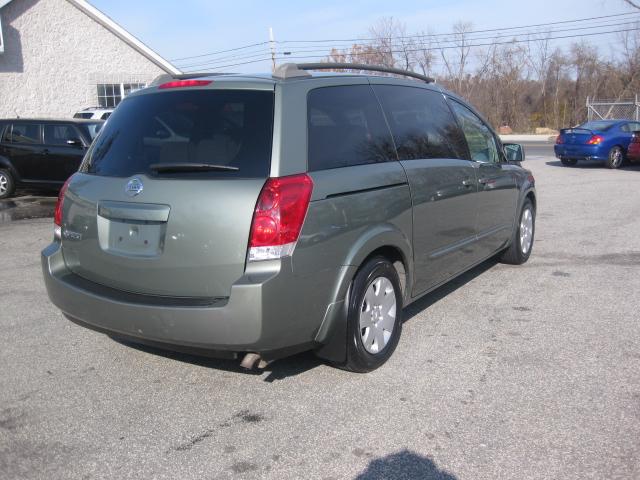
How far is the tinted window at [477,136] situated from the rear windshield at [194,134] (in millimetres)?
2546

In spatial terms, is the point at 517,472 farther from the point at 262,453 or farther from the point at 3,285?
the point at 3,285

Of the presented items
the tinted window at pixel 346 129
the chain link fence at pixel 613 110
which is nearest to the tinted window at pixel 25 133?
the tinted window at pixel 346 129

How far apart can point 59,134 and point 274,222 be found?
423 inches

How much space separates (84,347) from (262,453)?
1991 millimetres

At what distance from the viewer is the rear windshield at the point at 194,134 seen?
3.40 meters

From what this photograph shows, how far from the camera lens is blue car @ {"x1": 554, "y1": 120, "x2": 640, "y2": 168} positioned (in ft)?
59.5

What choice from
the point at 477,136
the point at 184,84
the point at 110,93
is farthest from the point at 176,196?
the point at 110,93

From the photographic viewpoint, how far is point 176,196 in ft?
11.0

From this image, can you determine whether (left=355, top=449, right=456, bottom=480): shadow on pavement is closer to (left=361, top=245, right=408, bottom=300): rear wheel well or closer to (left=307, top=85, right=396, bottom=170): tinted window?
(left=361, top=245, right=408, bottom=300): rear wheel well

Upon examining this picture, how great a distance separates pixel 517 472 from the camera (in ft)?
9.61

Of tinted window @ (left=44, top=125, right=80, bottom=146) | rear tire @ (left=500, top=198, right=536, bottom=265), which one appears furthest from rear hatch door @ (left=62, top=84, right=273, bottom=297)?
tinted window @ (left=44, top=125, right=80, bottom=146)

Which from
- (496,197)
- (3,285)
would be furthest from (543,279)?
(3,285)

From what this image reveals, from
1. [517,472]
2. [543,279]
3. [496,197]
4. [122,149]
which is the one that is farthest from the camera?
[543,279]

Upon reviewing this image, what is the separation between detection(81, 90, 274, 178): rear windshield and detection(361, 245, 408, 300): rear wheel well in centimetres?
107
